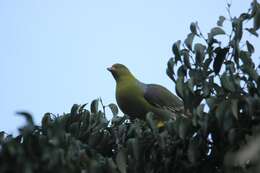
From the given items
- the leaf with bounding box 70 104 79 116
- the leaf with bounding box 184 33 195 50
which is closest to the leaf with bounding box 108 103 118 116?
the leaf with bounding box 70 104 79 116

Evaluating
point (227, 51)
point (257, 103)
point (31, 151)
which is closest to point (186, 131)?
point (257, 103)

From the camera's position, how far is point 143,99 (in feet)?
20.2

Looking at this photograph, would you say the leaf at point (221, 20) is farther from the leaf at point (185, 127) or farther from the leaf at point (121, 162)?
the leaf at point (121, 162)

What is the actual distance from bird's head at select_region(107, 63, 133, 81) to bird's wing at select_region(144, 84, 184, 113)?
42 cm

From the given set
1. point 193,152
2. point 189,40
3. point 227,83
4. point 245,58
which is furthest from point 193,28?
point 193,152

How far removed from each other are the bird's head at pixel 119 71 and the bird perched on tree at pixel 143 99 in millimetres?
190

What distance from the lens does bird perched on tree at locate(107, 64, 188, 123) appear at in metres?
6.09

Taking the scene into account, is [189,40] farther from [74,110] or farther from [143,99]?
[143,99]

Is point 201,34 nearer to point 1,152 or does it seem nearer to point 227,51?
point 227,51

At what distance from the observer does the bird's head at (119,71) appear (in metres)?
6.66

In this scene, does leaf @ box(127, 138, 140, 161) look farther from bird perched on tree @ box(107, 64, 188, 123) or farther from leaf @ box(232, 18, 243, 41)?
bird perched on tree @ box(107, 64, 188, 123)

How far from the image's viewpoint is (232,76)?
3.49 meters

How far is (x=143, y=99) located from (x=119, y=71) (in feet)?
2.41

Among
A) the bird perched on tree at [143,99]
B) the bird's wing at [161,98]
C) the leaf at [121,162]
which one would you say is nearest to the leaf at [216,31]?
the leaf at [121,162]
